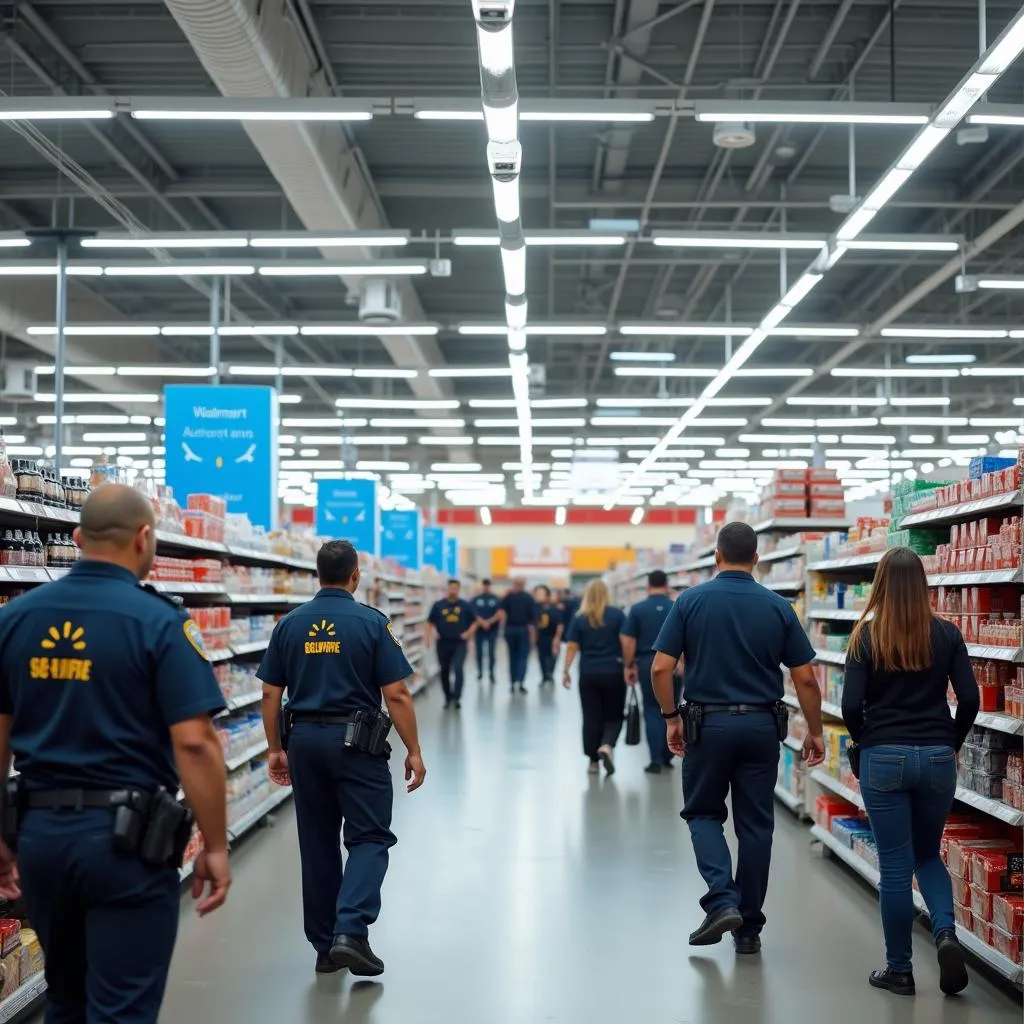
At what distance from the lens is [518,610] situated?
18984 mm

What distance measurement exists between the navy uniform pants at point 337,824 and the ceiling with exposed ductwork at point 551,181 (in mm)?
4143

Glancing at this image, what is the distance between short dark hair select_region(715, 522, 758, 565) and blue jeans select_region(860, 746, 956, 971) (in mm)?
943

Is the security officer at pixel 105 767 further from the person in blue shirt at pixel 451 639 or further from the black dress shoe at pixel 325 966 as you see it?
the person in blue shirt at pixel 451 639

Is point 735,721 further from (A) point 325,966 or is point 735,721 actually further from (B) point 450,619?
(B) point 450,619

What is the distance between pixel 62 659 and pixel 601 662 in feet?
23.7

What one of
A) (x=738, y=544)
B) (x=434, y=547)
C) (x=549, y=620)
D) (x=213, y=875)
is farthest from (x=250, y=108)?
(x=434, y=547)

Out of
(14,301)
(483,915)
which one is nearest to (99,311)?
(14,301)

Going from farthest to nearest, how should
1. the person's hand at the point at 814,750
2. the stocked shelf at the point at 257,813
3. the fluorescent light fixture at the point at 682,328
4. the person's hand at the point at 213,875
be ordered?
the fluorescent light fixture at the point at 682,328 → the stocked shelf at the point at 257,813 → the person's hand at the point at 814,750 → the person's hand at the point at 213,875

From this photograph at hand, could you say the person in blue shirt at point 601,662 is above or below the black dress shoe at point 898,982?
above

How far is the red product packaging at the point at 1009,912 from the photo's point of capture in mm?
4121

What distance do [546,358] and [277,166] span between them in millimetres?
11914

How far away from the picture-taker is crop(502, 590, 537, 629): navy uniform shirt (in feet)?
62.1

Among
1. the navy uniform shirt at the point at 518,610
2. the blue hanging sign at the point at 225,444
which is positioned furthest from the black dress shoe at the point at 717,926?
the navy uniform shirt at the point at 518,610

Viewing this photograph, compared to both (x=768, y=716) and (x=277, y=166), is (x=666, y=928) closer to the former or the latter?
(x=768, y=716)
